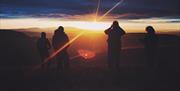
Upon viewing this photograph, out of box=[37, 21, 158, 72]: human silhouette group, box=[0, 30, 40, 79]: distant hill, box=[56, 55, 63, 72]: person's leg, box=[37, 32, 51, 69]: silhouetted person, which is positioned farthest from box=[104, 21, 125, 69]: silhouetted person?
box=[0, 30, 40, 79]: distant hill

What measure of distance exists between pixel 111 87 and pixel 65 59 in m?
5.17

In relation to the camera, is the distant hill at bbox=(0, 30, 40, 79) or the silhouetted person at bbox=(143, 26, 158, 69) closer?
the distant hill at bbox=(0, 30, 40, 79)

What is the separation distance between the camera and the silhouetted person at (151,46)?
65.6 ft

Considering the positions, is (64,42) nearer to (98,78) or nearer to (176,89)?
(98,78)

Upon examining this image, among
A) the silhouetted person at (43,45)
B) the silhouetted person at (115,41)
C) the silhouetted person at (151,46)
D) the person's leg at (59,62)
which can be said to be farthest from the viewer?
the silhouetted person at (43,45)

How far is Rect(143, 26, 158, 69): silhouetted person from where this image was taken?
20000 mm

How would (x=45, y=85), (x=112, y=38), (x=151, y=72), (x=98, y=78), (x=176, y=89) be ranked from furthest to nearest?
(x=112, y=38) → (x=151, y=72) → (x=98, y=78) → (x=45, y=85) → (x=176, y=89)

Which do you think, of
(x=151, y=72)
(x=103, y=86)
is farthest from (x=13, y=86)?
(x=151, y=72)

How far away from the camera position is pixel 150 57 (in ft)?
65.6

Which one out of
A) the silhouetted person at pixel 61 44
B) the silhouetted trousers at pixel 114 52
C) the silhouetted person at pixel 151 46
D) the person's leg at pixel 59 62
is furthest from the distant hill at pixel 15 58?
the silhouetted person at pixel 151 46

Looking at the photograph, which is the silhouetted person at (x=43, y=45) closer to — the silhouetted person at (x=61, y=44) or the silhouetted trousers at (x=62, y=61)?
the silhouetted person at (x=61, y=44)

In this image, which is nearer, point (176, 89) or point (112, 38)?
point (176, 89)

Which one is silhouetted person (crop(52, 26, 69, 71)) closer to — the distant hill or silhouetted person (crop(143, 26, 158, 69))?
the distant hill

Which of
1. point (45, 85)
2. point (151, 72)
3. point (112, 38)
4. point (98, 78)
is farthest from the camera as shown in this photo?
point (112, 38)
